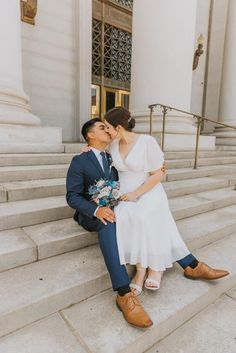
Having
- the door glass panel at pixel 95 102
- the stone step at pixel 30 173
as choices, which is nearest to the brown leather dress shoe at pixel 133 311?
the stone step at pixel 30 173

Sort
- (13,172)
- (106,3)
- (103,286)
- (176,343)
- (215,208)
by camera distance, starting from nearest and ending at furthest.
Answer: (176,343) < (103,286) < (13,172) < (215,208) < (106,3)

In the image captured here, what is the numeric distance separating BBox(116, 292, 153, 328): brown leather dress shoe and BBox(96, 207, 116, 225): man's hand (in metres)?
0.50

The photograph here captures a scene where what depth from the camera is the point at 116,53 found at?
8680 millimetres

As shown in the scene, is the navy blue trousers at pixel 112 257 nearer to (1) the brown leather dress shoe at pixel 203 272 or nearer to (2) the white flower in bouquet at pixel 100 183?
(2) the white flower in bouquet at pixel 100 183

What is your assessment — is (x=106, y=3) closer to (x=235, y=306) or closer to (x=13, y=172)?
(x=13, y=172)

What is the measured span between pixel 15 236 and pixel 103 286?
82 centimetres

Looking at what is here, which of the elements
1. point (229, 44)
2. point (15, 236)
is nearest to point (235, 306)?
point (15, 236)

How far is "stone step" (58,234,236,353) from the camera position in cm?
154

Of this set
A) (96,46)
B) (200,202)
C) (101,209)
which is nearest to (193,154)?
(200,202)

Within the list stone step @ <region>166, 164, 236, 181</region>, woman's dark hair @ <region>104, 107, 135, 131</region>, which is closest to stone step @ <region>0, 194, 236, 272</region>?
woman's dark hair @ <region>104, 107, 135, 131</region>

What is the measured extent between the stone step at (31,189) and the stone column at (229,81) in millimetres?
5896

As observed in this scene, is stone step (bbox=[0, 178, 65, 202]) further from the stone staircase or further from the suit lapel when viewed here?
the suit lapel

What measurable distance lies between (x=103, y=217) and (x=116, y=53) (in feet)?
26.5

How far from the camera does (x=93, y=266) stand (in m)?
2.02
